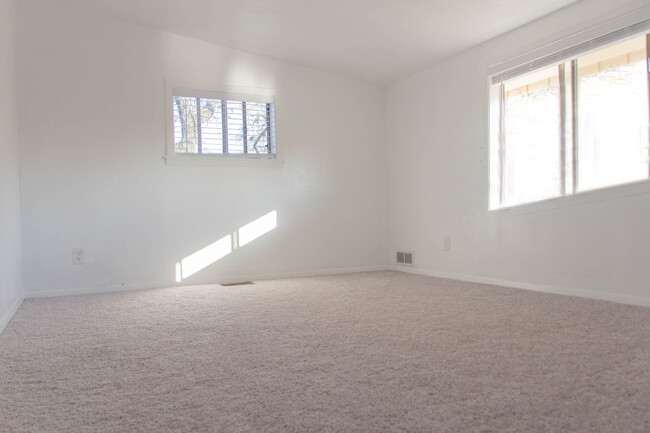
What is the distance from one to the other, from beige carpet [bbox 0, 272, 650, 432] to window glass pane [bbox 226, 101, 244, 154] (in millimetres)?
1763

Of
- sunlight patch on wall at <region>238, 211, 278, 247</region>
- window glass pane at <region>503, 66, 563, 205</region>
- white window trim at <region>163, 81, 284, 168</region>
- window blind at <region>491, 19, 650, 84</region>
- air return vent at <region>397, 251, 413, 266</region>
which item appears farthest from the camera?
air return vent at <region>397, 251, 413, 266</region>

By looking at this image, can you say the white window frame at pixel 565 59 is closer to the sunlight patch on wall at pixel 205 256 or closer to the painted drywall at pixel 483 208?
the painted drywall at pixel 483 208

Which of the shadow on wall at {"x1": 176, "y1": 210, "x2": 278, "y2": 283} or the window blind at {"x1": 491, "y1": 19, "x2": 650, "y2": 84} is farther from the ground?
the window blind at {"x1": 491, "y1": 19, "x2": 650, "y2": 84}

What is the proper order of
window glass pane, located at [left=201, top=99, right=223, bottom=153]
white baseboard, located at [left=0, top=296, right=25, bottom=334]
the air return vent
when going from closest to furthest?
1. white baseboard, located at [left=0, top=296, right=25, bottom=334]
2. window glass pane, located at [left=201, top=99, right=223, bottom=153]
3. the air return vent

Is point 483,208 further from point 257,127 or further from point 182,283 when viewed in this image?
point 182,283

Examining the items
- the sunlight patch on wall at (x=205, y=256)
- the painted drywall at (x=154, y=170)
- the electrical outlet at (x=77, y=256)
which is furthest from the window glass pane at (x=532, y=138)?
the electrical outlet at (x=77, y=256)

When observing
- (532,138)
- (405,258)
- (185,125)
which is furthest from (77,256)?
(532,138)

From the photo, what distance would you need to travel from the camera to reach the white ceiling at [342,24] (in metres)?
3.04

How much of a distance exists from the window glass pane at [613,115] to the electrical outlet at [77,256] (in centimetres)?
368

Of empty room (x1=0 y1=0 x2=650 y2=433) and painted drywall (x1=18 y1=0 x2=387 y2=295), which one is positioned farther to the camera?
painted drywall (x1=18 y1=0 x2=387 y2=295)

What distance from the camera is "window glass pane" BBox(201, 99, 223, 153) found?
4.02 meters

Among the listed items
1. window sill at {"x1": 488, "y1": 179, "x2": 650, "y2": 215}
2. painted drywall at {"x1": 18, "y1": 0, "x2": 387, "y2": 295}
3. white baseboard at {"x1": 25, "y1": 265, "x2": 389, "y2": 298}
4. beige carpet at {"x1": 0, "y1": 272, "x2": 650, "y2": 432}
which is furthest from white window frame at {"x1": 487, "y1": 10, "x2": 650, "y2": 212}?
white baseboard at {"x1": 25, "y1": 265, "x2": 389, "y2": 298}

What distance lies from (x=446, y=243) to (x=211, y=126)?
7.67ft

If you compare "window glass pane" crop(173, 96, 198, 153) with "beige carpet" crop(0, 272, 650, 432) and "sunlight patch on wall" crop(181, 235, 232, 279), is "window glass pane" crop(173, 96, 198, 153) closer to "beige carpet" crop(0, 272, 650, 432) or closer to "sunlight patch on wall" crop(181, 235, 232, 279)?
"sunlight patch on wall" crop(181, 235, 232, 279)
